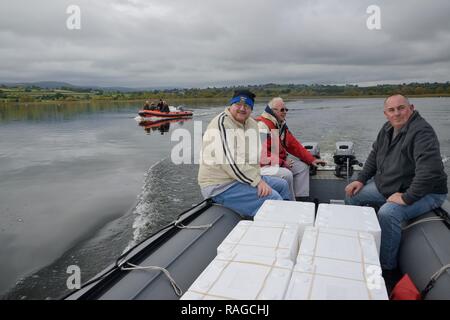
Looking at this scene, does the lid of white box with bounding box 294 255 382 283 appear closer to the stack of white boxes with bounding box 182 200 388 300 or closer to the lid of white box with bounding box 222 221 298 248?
the stack of white boxes with bounding box 182 200 388 300

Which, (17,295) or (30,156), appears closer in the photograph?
(17,295)

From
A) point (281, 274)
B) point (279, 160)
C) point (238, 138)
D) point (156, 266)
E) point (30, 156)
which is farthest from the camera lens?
point (30, 156)

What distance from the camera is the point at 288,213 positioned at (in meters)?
2.16

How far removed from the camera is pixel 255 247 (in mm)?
1694

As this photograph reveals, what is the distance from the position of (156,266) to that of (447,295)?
1.57m

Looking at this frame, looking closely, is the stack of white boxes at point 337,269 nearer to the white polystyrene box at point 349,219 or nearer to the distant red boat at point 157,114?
the white polystyrene box at point 349,219

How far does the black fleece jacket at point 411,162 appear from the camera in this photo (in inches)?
96.5

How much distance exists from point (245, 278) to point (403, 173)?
192 cm

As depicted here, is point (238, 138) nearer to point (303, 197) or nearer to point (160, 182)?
point (303, 197)

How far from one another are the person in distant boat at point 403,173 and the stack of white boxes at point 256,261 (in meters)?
0.85

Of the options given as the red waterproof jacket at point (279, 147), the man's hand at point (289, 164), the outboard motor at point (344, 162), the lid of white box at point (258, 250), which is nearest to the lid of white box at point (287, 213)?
the lid of white box at point (258, 250)
